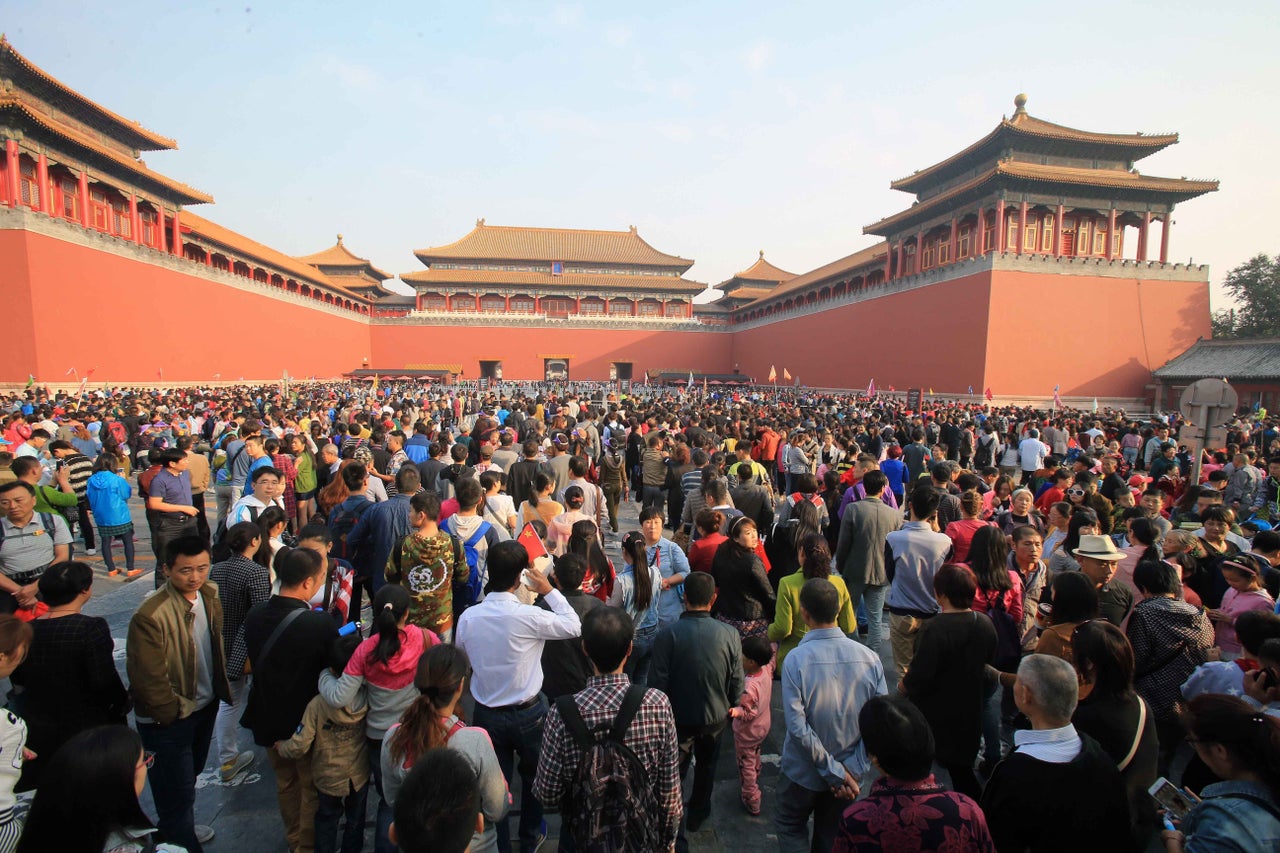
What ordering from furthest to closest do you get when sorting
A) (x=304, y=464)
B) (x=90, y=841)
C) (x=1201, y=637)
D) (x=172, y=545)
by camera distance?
(x=304, y=464) → (x=1201, y=637) → (x=172, y=545) → (x=90, y=841)

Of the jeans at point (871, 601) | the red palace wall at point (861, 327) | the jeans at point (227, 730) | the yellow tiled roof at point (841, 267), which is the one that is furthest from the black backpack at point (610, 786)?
the yellow tiled roof at point (841, 267)

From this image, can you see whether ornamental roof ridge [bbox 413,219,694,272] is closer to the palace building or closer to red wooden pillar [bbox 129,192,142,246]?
the palace building

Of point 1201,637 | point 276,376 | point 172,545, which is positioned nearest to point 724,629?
point 1201,637

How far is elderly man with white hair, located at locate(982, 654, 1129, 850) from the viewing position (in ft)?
5.01

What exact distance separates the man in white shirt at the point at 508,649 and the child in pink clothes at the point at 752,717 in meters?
0.84

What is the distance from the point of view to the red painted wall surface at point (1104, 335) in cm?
1892

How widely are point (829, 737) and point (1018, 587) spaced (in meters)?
1.55

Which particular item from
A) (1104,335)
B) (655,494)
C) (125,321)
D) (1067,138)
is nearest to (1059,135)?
(1067,138)

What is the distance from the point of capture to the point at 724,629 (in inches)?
94.5

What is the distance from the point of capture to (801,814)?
208 cm

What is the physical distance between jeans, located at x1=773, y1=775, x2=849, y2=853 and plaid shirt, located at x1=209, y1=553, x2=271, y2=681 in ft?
7.80

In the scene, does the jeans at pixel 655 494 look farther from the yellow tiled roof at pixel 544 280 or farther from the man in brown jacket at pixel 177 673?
the yellow tiled roof at pixel 544 280

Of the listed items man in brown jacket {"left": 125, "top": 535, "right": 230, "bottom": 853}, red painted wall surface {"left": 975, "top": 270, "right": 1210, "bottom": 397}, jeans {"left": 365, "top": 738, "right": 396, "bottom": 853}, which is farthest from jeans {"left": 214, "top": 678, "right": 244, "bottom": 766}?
red painted wall surface {"left": 975, "top": 270, "right": 1210, "bottom": 397}

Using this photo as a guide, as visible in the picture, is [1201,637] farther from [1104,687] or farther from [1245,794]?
[1245,794]
